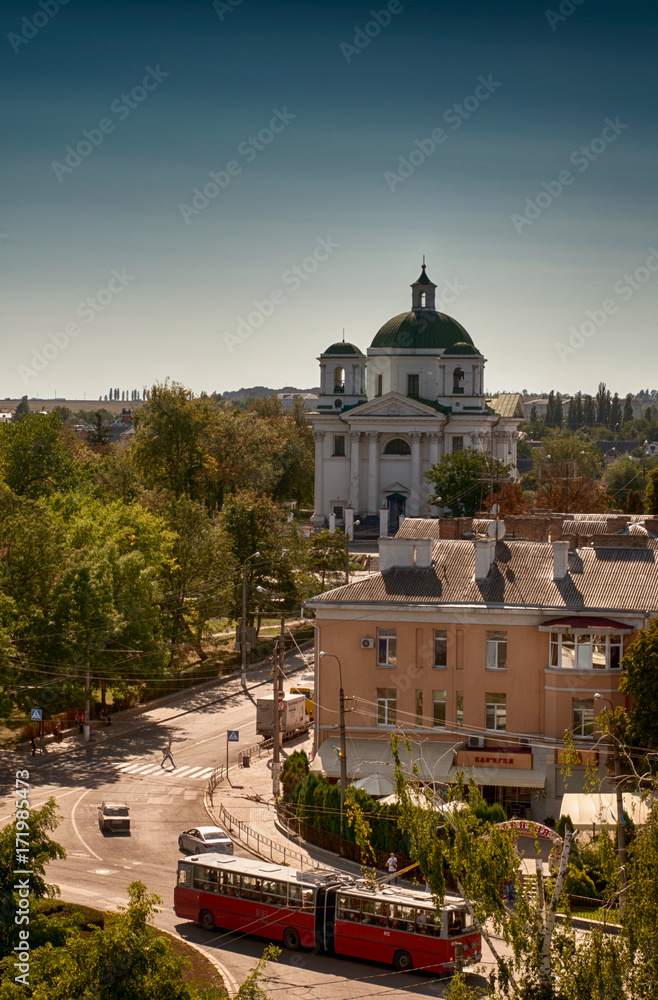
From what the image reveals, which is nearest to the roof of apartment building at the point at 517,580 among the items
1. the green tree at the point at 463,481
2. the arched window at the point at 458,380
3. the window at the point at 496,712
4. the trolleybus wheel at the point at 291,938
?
the window at the point at 496,712

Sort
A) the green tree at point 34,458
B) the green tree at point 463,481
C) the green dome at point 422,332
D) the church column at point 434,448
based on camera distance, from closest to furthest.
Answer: the green tree at point 34,458 < the green tree at point 463,481 < the church column at point 434,448 < the green dome at point 422,332

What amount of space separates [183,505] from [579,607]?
34.4 m

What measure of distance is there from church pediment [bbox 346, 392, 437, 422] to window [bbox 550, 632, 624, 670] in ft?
249

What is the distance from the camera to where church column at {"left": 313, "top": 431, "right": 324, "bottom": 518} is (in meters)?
121

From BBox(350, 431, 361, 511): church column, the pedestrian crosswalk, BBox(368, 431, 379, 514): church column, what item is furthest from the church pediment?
the pedestrian crosswalk

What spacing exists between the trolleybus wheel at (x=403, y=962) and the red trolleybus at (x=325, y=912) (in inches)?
0.9

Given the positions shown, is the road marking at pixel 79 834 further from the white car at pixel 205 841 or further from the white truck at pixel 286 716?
the white truck at pixel 286 716

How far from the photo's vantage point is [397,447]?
118 metres

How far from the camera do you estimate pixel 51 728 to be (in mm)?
50750

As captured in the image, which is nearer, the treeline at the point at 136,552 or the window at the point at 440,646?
the window at the point at 440,646

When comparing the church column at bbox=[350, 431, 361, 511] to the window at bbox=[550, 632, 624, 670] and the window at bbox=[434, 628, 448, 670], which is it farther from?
the window at bbox=[550, 632, 624, 670]

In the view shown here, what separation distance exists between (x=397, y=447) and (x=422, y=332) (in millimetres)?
13533

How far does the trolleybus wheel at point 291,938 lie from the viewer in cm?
2884

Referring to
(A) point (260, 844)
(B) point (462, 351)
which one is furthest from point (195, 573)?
(B) point (462, 351)
